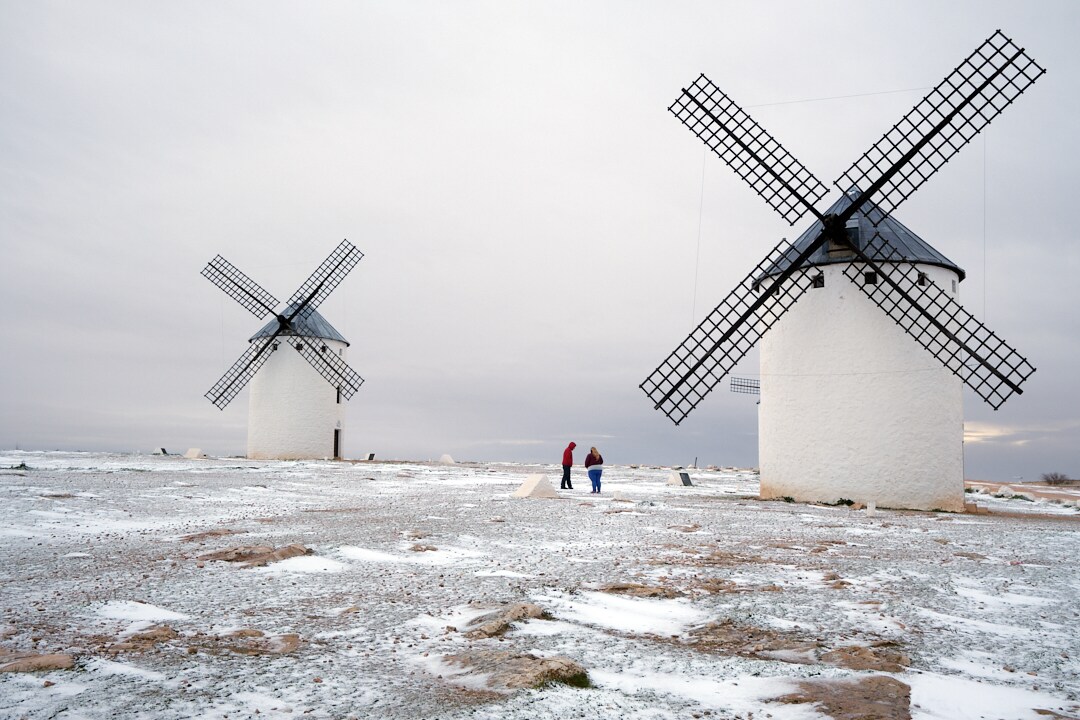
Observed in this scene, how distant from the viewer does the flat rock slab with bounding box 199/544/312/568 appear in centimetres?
780

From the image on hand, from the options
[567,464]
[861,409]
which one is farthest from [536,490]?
[861,409]

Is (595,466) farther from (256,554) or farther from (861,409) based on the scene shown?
(256,554)

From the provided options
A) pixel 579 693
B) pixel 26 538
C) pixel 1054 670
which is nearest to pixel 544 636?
pixel 579 693

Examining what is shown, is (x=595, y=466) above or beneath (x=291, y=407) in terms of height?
beneath

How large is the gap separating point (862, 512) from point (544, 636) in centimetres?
1260

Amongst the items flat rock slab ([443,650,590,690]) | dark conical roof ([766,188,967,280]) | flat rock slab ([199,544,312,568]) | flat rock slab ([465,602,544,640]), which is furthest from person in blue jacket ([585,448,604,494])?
flat rock slab ([443,650,590,690])

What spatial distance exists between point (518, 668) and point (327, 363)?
110 feet

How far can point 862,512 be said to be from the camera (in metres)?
15.9

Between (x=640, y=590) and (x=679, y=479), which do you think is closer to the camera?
(x=640, y=590)

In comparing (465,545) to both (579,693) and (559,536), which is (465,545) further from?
(579,693)

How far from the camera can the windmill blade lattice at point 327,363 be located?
36.2 m

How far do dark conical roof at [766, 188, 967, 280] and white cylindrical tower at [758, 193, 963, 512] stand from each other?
0.05 metres

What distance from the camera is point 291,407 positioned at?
117 ft

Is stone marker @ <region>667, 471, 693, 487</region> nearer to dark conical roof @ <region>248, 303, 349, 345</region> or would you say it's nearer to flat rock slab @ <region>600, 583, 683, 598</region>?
flat rock slab @ <region>600, 583, 683, 598</region>
